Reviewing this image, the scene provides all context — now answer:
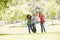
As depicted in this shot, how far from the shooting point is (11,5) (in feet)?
7.50

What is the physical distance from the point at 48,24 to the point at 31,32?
222 mm

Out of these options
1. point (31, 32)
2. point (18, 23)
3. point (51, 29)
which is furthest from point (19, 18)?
point (51, 29)

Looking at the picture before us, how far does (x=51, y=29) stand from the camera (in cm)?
227

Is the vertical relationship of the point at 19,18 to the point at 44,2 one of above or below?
below

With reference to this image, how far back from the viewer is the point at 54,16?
7.45ft

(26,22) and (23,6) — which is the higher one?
(23,6)

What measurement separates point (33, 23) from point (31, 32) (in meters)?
0.11

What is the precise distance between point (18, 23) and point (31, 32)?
185 mm

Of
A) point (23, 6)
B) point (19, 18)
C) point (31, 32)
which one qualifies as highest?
point (23, 6)

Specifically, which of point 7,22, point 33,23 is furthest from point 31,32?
point 7,22

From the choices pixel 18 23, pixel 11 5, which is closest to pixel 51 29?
pixel 18 23

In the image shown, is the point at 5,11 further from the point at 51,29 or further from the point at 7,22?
the point at 51,29

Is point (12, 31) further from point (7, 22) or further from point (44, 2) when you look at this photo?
point (44, 2)

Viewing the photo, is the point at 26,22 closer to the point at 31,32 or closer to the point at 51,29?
the point at 31,32
